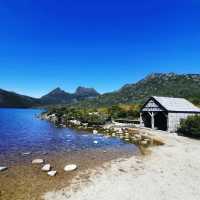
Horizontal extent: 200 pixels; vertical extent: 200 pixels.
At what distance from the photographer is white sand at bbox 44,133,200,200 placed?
11.4 m

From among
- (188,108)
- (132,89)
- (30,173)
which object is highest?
(132,89)

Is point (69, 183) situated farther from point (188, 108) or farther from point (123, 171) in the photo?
point (188, 108)

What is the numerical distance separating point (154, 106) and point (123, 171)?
2456cm

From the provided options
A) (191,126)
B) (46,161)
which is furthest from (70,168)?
(191,126)

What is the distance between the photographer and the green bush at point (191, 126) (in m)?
30.5

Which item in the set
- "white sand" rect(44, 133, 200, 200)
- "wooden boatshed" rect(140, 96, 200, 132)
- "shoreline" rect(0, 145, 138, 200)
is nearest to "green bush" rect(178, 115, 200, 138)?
"wooden boatshed" rect(140, 96, 200, 132)

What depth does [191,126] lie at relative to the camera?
104 ft

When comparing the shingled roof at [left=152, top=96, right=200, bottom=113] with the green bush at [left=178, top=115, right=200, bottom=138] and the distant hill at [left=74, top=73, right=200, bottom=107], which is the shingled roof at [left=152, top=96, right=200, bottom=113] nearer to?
the green bush at [left=178, top=115, right=200, bottom=138]

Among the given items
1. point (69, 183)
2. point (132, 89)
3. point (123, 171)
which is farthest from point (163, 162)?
point (132, 89)

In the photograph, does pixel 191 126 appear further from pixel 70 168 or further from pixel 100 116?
pixel 100 116

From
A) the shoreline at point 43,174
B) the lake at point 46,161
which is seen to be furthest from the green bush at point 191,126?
the shoreline at point 43,174

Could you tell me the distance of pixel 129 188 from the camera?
40.6 ft

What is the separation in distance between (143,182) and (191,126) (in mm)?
21291

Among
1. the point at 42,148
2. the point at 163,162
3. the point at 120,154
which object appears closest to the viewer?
the point at 163,162
